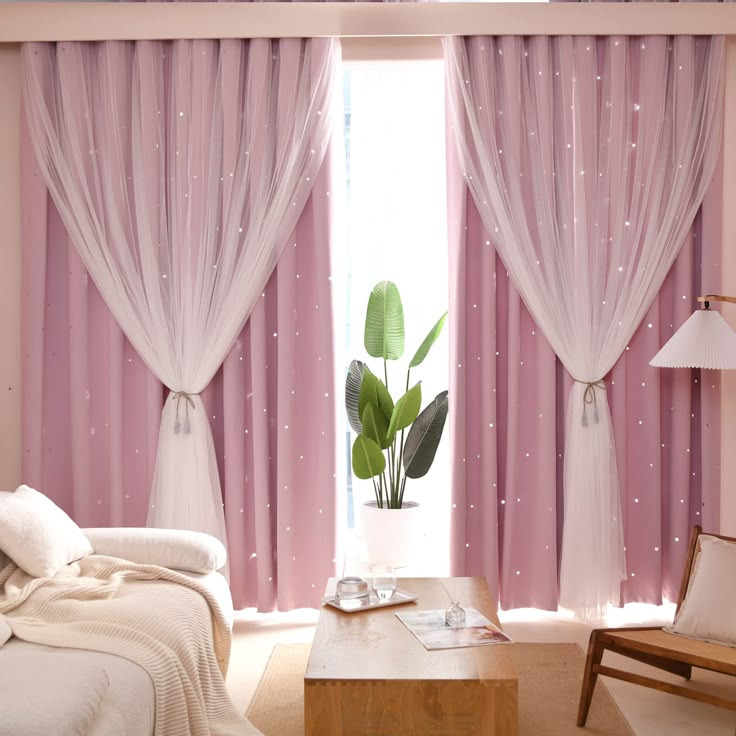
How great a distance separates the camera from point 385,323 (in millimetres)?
3572

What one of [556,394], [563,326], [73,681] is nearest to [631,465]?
[556,394]

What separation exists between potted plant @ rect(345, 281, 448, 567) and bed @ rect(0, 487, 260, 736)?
0.80m

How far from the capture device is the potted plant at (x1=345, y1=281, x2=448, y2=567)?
11.5ft

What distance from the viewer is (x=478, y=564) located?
366 cm

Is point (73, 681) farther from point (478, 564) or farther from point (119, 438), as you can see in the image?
point (478, 564)

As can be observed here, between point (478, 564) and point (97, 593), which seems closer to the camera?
point (97, 593)

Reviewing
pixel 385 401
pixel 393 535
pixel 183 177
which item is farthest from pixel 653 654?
pixel 183 177

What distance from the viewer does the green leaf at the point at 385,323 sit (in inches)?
141

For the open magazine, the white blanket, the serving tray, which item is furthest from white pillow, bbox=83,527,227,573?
the open magazine

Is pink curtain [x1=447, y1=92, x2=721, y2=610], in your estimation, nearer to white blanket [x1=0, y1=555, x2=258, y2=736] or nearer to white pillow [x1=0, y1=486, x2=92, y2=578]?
white blanket [x1=0, y1=555, x2=258, y2=736]

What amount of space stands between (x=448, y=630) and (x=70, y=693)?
1058mm

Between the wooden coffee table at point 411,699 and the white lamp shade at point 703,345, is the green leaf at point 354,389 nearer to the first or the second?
the white lamp shade at point 703,345

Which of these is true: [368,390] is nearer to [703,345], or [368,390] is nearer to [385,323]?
[385,323]

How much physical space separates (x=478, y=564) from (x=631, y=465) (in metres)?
0.81
